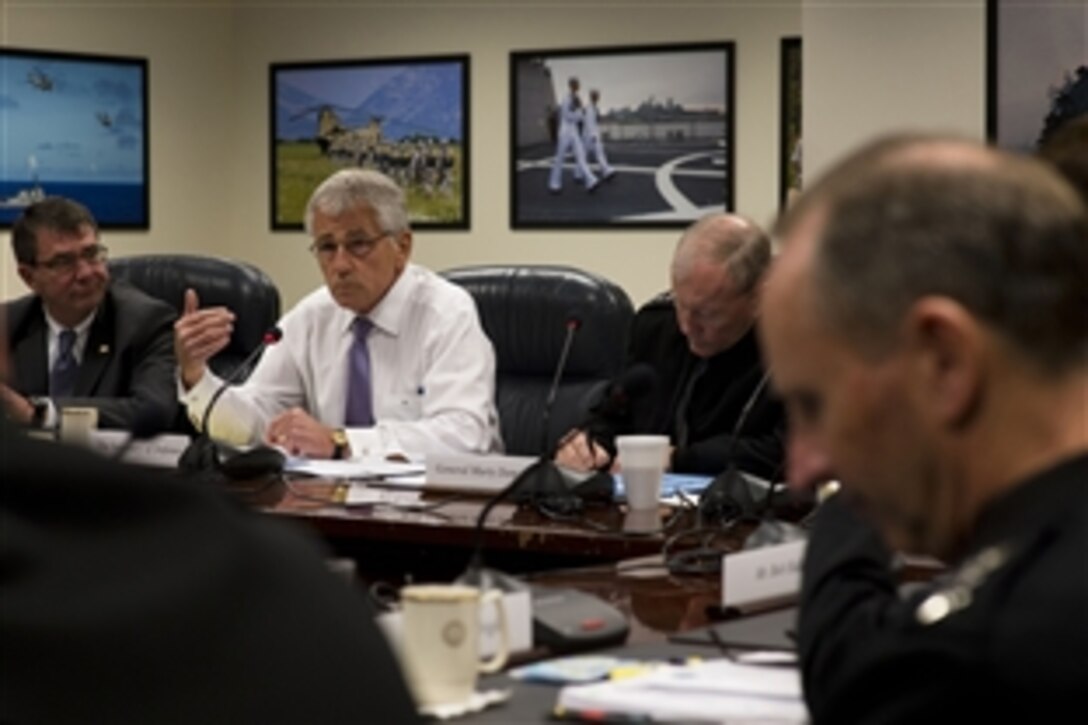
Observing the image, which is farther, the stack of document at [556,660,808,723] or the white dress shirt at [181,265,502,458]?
the white dress shirt at [181,265,502,458]

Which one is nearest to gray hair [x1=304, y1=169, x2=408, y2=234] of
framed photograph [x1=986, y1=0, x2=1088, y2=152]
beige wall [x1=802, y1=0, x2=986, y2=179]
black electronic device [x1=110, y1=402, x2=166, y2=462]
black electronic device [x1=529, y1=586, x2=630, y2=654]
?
beige wall [x1=802, y1=0, x2=986, y2=179]

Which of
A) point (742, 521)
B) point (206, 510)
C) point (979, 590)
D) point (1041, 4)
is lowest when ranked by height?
point (742, 521)

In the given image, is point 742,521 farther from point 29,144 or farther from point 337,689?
point 29,144

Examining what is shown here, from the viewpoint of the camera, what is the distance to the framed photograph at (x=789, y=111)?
7.75 meters

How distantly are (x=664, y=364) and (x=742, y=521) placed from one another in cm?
120

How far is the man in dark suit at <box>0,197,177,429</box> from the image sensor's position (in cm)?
514

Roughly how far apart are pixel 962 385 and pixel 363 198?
3.81 metres

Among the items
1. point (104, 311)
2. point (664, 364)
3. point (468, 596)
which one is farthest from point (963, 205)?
point (104, 311)

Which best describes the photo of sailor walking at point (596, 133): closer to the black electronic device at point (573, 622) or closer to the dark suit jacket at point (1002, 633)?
the black electronic device at point (573, 622)

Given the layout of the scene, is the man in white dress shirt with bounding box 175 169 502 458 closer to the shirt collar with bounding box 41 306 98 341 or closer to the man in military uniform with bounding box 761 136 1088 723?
the shirt collar with bounding box 41 306 98 341

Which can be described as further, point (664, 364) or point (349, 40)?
point (349, 40)

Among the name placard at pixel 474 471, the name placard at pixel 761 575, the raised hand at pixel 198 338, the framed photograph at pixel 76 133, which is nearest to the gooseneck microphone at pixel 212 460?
the name placard at pixel 474 471

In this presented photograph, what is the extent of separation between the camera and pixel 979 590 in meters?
1.20

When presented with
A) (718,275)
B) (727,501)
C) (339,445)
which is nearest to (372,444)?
(339,445)
